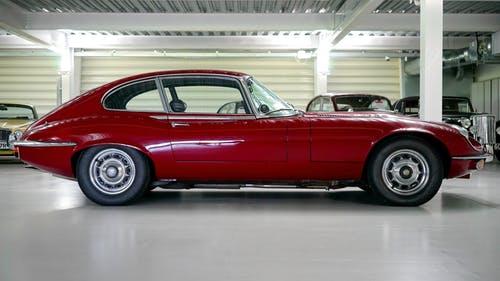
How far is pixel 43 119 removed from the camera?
16.0ft

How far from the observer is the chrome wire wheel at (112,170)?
15.3ft

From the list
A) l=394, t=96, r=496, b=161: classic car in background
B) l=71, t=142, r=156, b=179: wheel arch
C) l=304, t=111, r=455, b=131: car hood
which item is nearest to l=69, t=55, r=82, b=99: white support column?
l=394, t=96, r=496, b=161: classic car in background

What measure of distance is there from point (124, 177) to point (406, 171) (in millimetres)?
2694

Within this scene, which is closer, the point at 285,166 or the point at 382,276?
the point at 382,276

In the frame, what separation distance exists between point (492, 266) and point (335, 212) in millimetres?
1773

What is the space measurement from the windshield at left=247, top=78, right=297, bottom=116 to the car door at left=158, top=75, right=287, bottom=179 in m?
0.11

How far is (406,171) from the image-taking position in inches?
181

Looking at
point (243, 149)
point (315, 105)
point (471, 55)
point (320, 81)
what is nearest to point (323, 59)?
point (320, 81)

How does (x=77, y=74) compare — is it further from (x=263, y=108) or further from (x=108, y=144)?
(x=263, y=108)

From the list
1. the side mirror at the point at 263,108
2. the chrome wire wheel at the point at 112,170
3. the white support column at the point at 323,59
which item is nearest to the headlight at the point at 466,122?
the white support column at the point at 323,59

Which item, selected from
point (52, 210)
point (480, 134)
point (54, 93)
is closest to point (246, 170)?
point (52, 210)

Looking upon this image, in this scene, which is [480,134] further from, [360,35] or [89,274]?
[89,274]

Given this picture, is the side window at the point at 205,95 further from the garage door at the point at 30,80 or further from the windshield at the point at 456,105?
the garage door at the point at 30,80

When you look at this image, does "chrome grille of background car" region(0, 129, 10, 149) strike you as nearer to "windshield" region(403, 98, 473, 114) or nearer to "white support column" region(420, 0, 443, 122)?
"white support column" region(420, 0, 443, 122)
